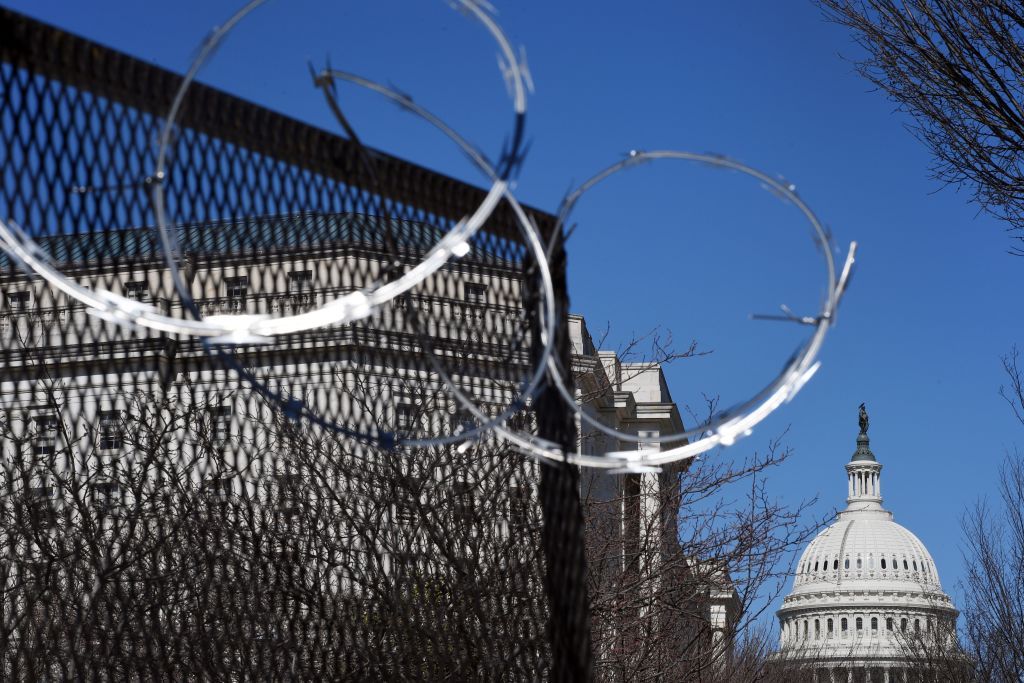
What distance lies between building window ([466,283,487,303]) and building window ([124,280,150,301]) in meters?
1.42

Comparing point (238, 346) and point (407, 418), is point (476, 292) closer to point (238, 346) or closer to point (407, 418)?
point (238, 346)

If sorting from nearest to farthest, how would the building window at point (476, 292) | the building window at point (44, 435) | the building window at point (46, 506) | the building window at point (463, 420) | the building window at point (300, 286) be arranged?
the building window at point (44, 435) < the building window at point (300, 286) < the building window at point (46, 506) < the building window at point (476, 292) < the building window at point (463, 420)

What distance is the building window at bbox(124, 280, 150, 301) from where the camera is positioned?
465 cm

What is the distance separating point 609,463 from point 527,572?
205cm

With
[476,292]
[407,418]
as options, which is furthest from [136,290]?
[407,418]

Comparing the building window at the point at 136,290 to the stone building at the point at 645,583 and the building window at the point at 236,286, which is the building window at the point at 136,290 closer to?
the building window at the point at 236,286

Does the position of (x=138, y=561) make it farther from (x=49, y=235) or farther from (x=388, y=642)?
(x=388, y=642)

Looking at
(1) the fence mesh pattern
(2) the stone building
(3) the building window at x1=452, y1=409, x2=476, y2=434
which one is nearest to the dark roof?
(1) the fence mesh pattern

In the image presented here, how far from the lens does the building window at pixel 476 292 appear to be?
584cm

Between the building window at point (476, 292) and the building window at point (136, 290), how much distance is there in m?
1.42

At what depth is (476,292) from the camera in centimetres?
591

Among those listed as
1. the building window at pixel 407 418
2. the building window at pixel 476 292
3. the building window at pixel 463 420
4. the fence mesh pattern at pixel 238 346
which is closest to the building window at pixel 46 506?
the fence mesh pattern at pixel 238 346

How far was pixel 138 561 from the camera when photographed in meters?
5.23

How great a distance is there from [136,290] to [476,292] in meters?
1.55
